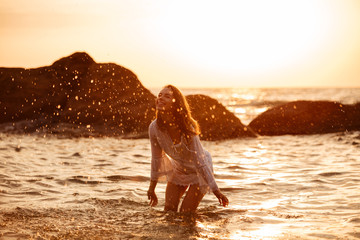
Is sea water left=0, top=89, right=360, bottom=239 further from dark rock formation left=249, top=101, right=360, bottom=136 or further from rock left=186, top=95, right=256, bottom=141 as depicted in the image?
dark rock formation left=249, top=101, right=360, bottom=136

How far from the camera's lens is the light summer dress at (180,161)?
518cm

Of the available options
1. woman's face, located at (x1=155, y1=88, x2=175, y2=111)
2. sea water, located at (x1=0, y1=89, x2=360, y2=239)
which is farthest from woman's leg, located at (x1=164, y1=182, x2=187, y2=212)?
woman's face, located at (x1=155, y1=88, x2=175, y2=111)

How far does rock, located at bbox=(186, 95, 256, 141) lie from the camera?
1534 centimetres

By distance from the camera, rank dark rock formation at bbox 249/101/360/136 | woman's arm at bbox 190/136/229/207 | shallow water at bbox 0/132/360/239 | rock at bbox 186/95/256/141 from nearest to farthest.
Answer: shallow water at bbox 0/132/360/239 < woman's arm at bbox 190/136/229/207 < rock at bbox 186/95/256/141 < dark rock formation at bbox 249/101/360/136

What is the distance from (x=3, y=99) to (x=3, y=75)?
1.26 metres

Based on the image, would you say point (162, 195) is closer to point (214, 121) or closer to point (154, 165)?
point (154, 165)

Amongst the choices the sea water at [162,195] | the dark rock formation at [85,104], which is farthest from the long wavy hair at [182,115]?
the dark rock formation at [85,104]

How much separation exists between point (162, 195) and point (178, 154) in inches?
75.2

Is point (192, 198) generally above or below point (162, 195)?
above

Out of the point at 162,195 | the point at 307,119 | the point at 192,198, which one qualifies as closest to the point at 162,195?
the point at 162,195

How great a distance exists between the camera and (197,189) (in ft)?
17.9

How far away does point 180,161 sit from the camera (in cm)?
545

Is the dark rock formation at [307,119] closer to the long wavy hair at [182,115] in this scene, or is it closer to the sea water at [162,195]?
the sea water at [162,195]

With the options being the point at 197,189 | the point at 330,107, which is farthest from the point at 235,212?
the point at 330,107
